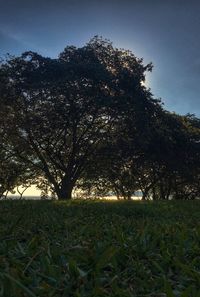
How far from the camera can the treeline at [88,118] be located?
34.2 metres

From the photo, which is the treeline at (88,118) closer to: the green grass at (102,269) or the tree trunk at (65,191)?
the tree trunk at (65,191)

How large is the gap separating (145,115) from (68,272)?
32460 millimetres

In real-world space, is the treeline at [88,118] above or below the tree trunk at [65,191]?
above

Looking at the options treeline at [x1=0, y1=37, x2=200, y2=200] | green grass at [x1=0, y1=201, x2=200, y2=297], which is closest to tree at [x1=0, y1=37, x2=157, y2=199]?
treeline at [x1=0, y1=37, x2=200, y2=200]

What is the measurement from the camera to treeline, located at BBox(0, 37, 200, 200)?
34.2 m

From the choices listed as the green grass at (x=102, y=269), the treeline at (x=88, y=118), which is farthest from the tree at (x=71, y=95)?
the green grass at (x=102, y=269)

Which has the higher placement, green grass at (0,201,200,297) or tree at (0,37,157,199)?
tree at (0,37,157,199)

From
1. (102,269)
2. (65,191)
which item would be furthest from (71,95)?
(102,269)

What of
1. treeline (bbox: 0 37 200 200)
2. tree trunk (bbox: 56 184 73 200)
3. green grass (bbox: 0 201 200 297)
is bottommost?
green grass (bbox: 0 201 200 297)

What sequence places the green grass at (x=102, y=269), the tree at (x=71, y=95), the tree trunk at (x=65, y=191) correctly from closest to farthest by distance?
the green grass at (x=102, y=269), the tree at (x=71, y=95), the tree trunk at (x=65, y=191)

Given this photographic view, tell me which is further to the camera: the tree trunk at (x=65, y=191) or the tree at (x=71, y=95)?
the tree trunk at (x=65, y=191)

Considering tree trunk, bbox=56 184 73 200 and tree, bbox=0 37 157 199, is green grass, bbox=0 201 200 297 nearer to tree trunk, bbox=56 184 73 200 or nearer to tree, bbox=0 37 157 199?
tree, bbox=0 37 157 199

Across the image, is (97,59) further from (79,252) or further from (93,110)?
(79,252)

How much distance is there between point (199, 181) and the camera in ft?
162
